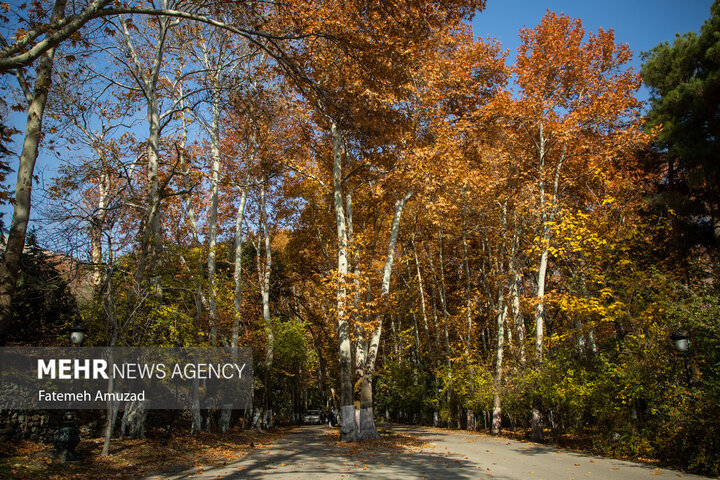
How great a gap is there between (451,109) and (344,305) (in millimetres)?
8942

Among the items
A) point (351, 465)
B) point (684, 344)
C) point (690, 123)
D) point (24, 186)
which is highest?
point (690, 123)

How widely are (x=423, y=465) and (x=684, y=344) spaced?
19.4 feet

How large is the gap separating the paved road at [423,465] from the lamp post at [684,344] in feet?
6.71

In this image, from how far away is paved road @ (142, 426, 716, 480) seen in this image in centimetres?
809

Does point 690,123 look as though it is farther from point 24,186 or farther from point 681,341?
point 24,186

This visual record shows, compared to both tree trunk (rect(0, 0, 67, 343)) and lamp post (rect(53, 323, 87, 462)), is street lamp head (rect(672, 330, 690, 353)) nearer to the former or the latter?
tree trunk (rect(0, 0, 67, 343))

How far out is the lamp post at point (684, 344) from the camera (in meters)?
9.20

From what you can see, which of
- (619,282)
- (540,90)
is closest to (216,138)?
(540,90)

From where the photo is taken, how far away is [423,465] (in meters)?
9.46

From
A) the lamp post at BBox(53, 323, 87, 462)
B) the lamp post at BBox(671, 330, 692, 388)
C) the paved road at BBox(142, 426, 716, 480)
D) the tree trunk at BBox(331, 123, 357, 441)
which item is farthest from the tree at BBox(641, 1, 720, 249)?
the lamp post at BBox(53, 323, 87, 462)

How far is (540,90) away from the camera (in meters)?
16.7

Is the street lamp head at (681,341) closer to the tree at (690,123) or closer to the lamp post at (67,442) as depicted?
the tree at (690,123)

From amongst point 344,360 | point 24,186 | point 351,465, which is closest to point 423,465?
point 351,465

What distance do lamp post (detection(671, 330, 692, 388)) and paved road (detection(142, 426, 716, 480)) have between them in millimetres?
2046
